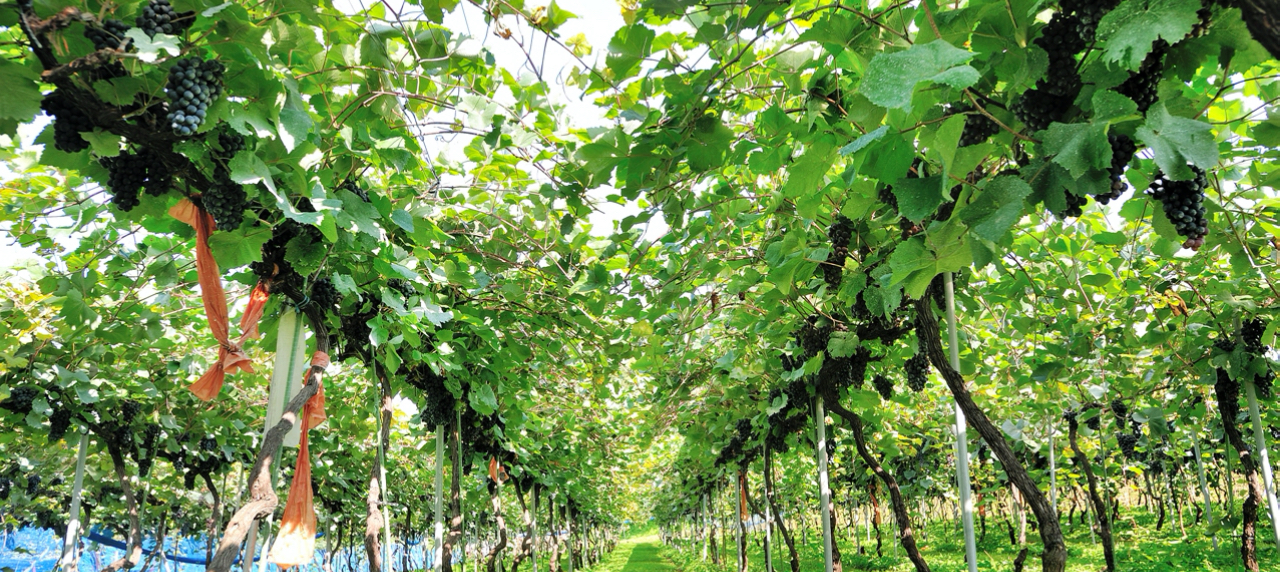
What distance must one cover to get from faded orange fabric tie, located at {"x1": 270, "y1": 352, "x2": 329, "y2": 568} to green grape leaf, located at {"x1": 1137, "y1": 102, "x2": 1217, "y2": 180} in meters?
3.10

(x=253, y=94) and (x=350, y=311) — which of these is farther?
(x=350, y=311)

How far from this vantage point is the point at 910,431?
33.4 feet

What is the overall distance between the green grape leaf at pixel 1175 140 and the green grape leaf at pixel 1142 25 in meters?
0.13

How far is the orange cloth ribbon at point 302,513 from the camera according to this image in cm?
318

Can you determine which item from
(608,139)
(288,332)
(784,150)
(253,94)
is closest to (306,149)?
(253,94)

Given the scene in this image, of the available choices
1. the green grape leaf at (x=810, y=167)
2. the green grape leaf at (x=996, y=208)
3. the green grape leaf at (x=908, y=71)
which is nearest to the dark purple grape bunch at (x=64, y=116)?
the green grape leaf at (x=810, y=167)

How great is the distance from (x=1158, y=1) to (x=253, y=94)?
84.0 inches

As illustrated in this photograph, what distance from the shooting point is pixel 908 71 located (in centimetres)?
115

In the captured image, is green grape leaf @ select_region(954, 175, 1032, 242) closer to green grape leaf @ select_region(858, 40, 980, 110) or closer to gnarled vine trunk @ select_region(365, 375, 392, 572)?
green grape leaf @ select_region(858, 40, 980, 110)

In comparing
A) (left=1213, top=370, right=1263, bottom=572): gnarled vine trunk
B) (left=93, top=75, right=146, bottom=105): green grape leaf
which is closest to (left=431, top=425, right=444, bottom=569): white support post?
(left=93, top=75, right=146, bottom=105): green grape leaf

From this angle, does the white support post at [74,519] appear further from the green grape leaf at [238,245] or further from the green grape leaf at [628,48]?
the green grape leaf at [628,48]

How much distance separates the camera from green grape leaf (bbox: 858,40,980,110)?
3.64 feet

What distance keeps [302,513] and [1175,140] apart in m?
3.53

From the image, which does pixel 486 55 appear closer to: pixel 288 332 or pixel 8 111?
pixel 8 111
